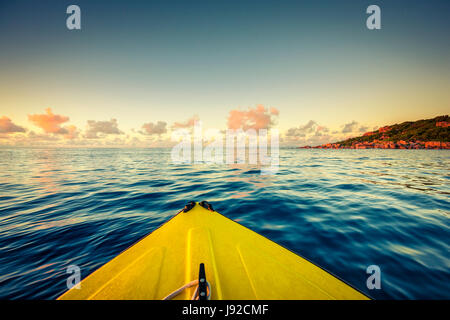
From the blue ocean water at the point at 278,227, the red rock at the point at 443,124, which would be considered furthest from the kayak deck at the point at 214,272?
the red rock at the point at 443,124

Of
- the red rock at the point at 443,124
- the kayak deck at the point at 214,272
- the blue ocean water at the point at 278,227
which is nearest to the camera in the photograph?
the kayak deck at the point at 214,272

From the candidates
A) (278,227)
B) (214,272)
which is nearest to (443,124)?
(278,227)

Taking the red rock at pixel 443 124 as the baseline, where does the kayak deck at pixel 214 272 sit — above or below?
below

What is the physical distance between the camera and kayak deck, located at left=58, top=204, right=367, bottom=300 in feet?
6.14

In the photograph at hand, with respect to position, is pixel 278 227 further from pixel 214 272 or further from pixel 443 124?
pixel 443 124

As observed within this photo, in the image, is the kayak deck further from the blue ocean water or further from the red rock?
the red rock

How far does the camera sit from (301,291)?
1.93 meters

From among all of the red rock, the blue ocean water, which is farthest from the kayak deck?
the red rock

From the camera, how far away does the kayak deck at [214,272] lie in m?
1.87

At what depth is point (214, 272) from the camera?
2143mm

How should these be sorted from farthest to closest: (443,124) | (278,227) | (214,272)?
(443,124) < (278,227) < (214,272)

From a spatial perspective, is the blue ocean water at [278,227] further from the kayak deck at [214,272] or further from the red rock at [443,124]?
the red rock at [443,124]

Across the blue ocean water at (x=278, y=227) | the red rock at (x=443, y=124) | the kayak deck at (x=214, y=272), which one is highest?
the red rock at (x=443, y=124)

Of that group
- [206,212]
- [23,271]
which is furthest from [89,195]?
[206,212]
